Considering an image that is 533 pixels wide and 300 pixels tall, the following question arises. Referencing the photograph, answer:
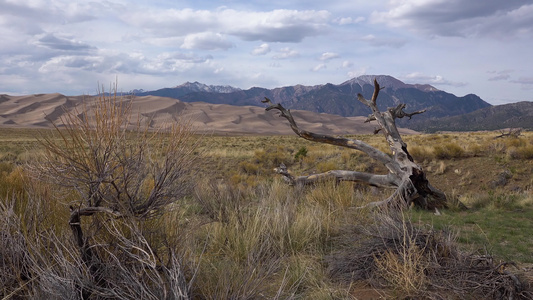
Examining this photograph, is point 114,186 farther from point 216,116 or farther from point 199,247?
point 216,116

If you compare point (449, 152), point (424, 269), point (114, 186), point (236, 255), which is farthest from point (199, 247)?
point (449, 152)

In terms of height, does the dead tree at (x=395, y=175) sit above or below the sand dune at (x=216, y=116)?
above

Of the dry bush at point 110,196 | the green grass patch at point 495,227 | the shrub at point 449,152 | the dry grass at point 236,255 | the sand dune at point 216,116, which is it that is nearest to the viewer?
the dry bush at point 110,196

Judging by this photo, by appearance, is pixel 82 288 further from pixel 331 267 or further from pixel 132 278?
pixel 331 267

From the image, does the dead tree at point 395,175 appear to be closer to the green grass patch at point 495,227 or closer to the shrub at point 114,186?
the green grass patch at point 495,227

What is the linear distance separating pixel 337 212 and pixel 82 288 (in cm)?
490

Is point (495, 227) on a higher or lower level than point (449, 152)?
lower

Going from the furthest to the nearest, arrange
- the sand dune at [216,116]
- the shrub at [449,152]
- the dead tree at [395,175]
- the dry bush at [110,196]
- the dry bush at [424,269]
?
Result: the sand dune at [216,116] → the shrub at [449,152] → the dead tree at [395,175] → the dry bush at [424,269] → the dry bush at [110,196]

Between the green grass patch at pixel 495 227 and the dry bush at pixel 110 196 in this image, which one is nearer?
the dry bush at pixel 110 196

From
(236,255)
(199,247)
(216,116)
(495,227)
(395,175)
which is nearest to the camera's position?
(236,255)

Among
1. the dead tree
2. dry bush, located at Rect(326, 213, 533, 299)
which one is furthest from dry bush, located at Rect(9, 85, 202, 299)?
the dead tree

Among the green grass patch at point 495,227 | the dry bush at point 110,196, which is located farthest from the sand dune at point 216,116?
the dry bush at point 110,196

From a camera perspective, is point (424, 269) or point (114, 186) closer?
A: point (114, 186)

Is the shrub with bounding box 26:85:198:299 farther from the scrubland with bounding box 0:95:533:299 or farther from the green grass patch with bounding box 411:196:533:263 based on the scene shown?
the green grass patch with bounding box 411:196:533:263
